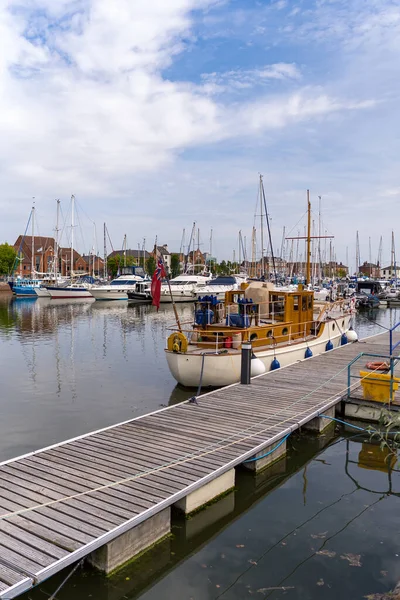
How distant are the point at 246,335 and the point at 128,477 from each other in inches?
376

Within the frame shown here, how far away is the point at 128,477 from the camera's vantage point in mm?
8234

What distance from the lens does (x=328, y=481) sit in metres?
10.2

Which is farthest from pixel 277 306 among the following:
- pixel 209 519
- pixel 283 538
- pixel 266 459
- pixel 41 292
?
pixel 41 292

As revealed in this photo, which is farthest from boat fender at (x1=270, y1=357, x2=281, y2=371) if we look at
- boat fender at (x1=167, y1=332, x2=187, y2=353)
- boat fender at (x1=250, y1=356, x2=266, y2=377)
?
boat fender at (x1=167, y1=332, x2=187, y2=353)

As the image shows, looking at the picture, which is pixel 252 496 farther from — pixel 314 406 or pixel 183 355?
pixel 183 355

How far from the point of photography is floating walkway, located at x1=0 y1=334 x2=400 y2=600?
626cm

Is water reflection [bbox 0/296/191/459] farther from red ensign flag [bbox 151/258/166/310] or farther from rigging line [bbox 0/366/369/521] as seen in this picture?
rigging line [bbox 0/366/369/521]

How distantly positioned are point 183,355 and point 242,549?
30.0ft

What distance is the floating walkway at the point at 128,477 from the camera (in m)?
6.26

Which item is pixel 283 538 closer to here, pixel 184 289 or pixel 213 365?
pixel 213 365

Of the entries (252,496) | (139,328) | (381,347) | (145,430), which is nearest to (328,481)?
(252,496)

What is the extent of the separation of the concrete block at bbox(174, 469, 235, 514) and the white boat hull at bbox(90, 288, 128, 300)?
6081 cm

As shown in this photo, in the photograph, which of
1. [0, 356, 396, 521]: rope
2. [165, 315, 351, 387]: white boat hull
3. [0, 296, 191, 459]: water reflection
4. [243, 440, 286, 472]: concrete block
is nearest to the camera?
[0, 356, 396, 521]: rope

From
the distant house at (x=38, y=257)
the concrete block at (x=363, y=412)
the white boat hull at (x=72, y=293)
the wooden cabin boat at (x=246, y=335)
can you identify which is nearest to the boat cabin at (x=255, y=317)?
the wooden cabin boat at (x=246, y=335)
